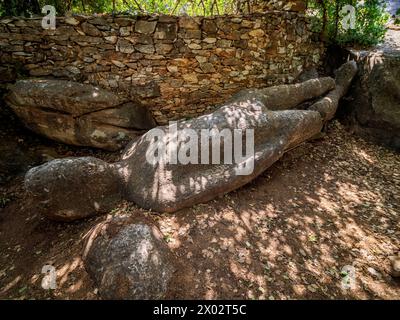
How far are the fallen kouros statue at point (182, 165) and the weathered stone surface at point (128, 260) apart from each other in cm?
59

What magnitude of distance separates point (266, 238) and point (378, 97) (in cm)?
386

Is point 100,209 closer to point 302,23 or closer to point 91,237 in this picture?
point 91,237

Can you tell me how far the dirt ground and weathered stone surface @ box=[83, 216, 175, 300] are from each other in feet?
0.47

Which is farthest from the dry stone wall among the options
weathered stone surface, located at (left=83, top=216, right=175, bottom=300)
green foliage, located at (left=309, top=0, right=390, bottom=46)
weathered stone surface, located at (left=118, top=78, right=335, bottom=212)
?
weathered stone surface, located at (left=83, top=216, right=175, bottom=300)

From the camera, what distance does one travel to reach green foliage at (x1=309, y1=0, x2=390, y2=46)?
17.0 feet

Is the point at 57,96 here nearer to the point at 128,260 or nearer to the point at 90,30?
the point at 90,30

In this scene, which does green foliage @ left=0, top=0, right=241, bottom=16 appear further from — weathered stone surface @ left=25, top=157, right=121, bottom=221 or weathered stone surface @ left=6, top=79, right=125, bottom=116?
weathered stone surface @ left=25, top=157, right=121, bottom=221

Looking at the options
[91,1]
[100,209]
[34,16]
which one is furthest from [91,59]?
[100,209]

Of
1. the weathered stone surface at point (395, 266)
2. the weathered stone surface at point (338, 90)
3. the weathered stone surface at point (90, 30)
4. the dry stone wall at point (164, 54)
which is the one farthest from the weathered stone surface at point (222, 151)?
the weathered stone surface at point (90, 30)

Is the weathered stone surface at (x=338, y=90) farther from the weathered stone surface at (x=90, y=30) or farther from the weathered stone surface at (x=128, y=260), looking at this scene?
the weathered stone surface at (x=90, y=30)

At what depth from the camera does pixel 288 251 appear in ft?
8.59

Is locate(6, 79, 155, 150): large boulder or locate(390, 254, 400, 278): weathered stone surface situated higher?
locate(6, 79, 155, 150): large boulder

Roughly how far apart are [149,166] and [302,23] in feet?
14.7

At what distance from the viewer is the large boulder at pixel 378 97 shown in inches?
173
